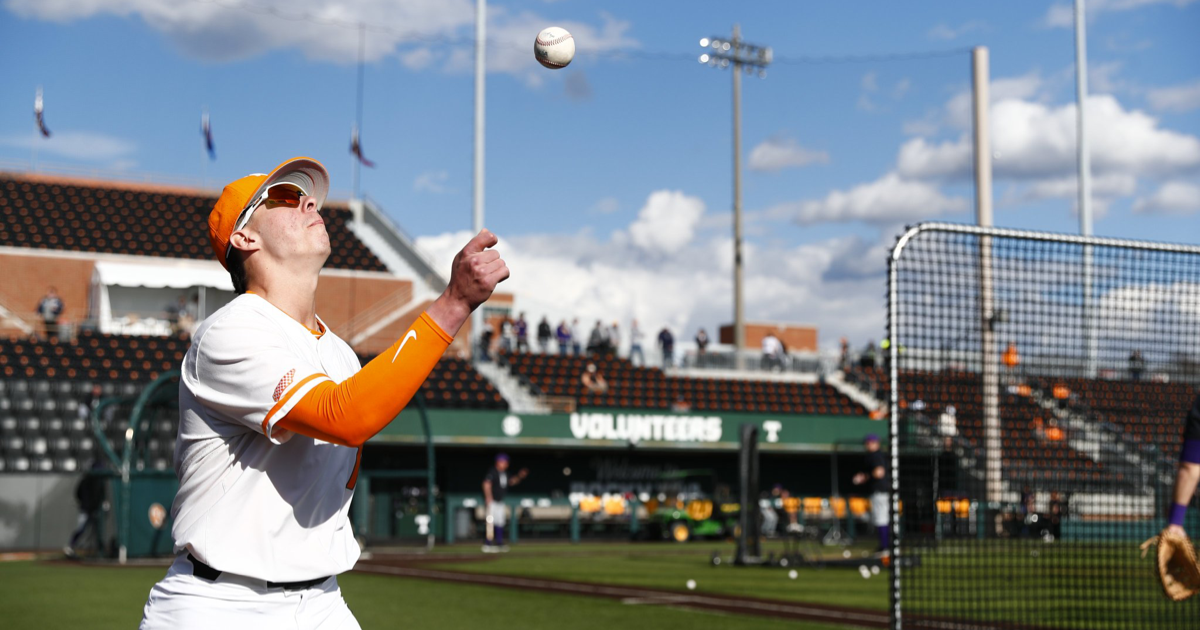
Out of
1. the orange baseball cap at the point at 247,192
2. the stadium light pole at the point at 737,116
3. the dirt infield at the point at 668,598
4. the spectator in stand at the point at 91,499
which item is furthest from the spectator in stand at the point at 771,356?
the orange baseball cap at the point at 247,192

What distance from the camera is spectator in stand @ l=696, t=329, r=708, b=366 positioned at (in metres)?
38.3

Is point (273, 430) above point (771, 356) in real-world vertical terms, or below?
below

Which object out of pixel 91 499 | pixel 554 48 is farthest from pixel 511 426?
pixel 554 48

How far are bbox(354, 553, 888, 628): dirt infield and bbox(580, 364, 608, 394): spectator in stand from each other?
14.8m

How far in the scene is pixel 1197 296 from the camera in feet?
37.1

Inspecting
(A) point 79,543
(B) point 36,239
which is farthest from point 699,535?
(B) point 36,239

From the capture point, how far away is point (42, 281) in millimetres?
37594

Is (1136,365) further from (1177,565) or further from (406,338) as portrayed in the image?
(406,338)

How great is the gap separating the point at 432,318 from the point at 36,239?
129ft

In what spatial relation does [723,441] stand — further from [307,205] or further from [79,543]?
[307,205]

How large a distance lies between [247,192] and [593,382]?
100ft

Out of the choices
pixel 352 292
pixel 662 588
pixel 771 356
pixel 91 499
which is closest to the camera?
pixel 662 588

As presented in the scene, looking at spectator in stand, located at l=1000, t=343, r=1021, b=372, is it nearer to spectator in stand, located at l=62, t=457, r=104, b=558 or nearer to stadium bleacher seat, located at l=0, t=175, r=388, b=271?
spectator in stand, located at l=62, t=457, r=104, b=558

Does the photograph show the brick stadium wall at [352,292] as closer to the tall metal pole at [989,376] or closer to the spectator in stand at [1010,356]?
the tall metal pole at [989,376]
